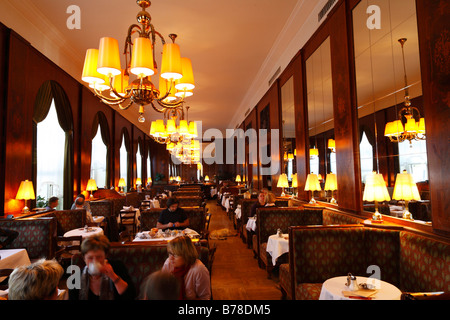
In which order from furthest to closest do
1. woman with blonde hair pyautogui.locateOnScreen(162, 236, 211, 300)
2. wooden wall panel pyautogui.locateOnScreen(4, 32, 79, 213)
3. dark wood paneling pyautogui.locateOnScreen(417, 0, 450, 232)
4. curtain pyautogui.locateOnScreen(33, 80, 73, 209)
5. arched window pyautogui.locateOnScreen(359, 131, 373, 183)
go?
curtain pyautogui.locateOnScreen(33, 80, 73, 209) → wooden wall panel pyautogui.locateOnScreen(4, 32, 79, 213) → arched window pyautogui.locateOnScreen(359, 131, 373, 183) → dark wood paneling pyautogui.locateOnScreen(417, 0, 450, 232) → woman with blonde hair pyautogui.locateOnScreen(162, 236, 211, 300)

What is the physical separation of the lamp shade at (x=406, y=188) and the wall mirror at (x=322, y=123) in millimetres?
1825

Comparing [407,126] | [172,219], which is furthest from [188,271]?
[407,126]

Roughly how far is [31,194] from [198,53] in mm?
5315

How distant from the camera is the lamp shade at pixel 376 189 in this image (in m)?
3.39

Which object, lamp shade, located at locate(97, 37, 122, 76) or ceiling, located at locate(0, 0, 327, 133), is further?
ceiling, located at locate(0, 0, 327, 133)

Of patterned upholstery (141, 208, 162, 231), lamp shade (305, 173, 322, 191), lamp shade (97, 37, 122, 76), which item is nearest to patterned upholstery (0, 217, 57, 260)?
patterned upholstery (141, 208, 162, 231)

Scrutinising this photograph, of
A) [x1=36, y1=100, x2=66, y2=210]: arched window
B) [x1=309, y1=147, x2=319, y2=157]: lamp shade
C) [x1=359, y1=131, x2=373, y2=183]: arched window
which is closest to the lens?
[x1=359, y1=131, x2=373, y2=183]: arched window

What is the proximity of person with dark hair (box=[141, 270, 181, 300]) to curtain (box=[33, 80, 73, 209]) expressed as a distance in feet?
20.0

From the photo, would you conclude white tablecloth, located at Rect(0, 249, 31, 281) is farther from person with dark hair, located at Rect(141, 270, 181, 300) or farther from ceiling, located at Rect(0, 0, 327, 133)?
ceiling, located at Rect(0, 0, 327, 133)

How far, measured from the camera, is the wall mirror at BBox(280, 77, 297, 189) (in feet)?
24.5

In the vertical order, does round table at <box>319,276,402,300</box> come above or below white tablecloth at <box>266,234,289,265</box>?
above

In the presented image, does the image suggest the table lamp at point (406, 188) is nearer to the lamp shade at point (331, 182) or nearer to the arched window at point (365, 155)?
the arched window at point (365, 155)

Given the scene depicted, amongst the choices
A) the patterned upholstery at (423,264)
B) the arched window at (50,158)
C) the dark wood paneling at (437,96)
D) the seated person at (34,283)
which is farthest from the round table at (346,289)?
the arched window at (50,158)

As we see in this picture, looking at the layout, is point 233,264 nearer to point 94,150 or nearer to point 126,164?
point 94,150
